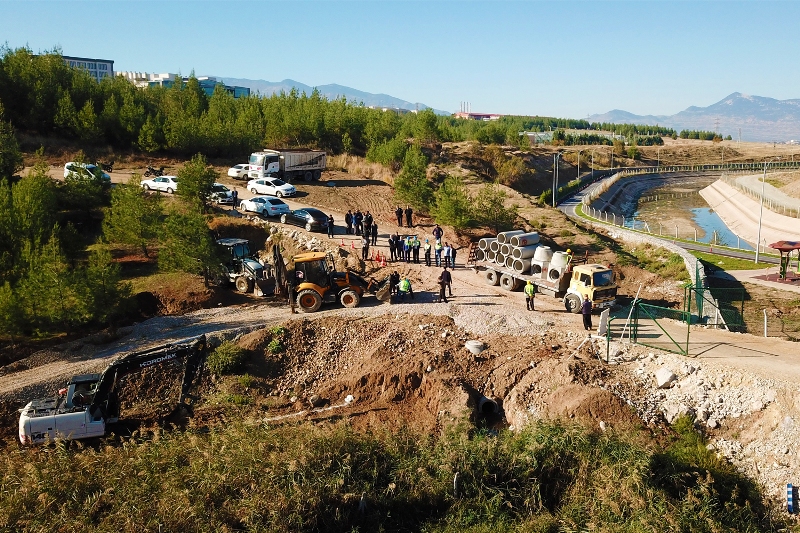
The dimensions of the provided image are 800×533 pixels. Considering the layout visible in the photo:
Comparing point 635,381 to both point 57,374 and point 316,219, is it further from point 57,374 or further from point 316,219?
point 316,219

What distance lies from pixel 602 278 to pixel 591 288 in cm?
64

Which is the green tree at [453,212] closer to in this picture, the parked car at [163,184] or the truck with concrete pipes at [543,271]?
the truck with concrete pipes at [543,271]

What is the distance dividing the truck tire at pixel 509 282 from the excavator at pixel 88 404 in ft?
44.3

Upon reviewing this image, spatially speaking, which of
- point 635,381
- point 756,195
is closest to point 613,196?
point 756,195

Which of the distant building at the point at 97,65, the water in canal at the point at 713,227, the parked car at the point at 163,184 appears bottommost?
the water in canal at the point at 713,227

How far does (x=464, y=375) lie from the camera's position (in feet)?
62.7

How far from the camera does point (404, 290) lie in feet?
80.3

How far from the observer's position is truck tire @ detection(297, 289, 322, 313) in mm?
23578

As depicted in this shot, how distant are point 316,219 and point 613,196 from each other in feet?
186

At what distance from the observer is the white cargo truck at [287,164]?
4262cm

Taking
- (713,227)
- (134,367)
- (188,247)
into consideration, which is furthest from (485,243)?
(713,227)

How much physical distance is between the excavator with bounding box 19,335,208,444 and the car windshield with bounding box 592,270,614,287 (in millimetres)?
13975

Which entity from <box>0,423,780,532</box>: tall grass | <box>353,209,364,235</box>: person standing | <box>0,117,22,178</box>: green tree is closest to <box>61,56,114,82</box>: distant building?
<box>0,117,22,178</box>: green tree

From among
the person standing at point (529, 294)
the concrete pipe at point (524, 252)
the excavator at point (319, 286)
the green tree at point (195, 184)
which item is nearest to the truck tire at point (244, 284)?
the excavator at point (319, 286)
